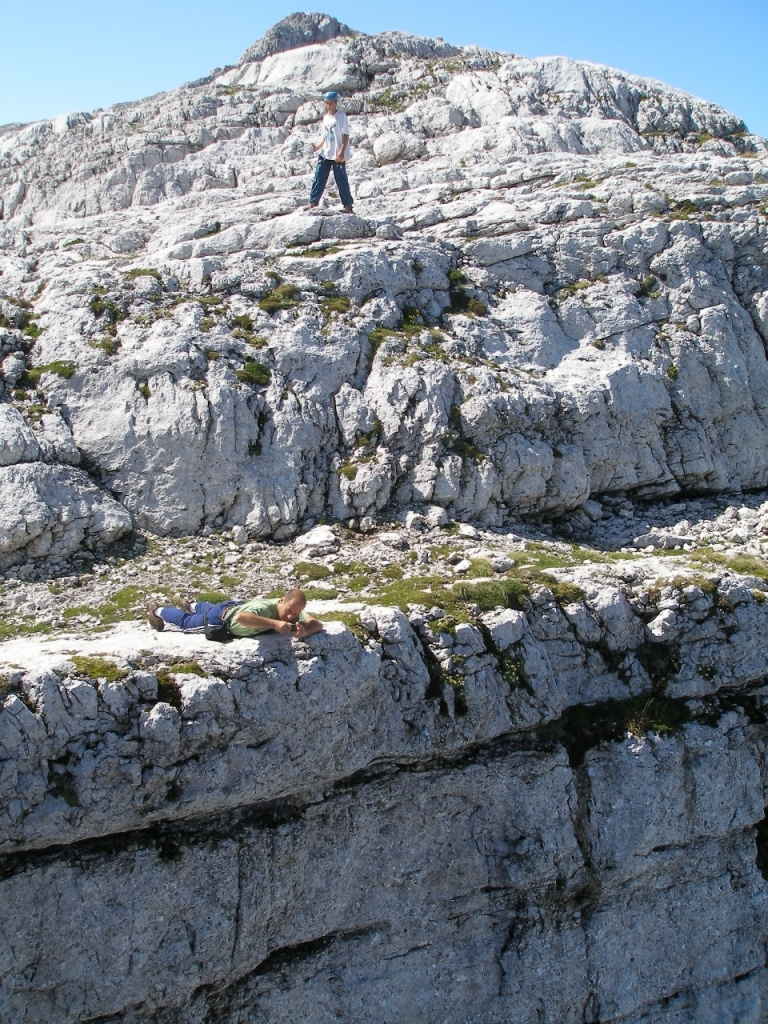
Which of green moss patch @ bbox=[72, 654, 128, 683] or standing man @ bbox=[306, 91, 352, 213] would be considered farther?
standing man @ bbox=[306, 91, 352, 213]

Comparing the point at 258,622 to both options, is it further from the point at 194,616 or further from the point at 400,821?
the point at 400,821

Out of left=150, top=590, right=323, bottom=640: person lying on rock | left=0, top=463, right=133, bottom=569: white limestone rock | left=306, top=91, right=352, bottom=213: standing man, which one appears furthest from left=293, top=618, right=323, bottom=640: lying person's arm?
left=306, top=91, right=352, bottom=213: standing man

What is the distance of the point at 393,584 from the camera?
1811cm

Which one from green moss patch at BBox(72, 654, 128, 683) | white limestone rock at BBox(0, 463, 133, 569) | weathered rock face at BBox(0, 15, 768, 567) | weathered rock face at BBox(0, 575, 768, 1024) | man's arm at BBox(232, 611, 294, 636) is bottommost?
weathered rock face at BBox(0, 575, 768, 1024)

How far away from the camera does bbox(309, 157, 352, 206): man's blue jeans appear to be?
28.3 meters

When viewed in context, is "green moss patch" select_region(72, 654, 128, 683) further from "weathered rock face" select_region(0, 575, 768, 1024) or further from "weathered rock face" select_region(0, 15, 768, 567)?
"weathered rock face" select_region(0, 15, 768, 567)

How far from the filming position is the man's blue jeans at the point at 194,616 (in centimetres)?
1418

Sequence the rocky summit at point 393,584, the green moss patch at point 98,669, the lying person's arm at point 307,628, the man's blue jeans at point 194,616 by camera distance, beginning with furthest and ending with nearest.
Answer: the man's blue jeans at point 194,616 → the lying person's arm at point 307,628 → the rocky summit at point 393,584 → the green moss patch at point 98,669

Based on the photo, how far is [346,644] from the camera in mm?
14508

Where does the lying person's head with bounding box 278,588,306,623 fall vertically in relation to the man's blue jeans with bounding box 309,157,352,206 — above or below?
below

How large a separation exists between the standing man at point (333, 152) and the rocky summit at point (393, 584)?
1027 millimetres

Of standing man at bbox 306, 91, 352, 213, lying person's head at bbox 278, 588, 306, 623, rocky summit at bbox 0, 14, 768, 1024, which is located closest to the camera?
rocky summit at bbox 0, 14, 768, 1024

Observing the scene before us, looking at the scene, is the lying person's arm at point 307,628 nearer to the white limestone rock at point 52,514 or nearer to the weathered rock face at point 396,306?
the weathered rock face at point 396,306

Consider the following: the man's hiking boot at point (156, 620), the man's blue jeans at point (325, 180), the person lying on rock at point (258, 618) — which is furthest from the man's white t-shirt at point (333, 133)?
the person lying on rock at point (258, 618)
